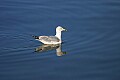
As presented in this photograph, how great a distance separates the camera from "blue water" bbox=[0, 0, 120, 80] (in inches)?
690

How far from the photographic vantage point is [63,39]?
20984 mm

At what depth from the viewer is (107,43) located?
66.4 ft

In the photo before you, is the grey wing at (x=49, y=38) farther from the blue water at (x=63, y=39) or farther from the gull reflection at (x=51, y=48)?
the blue water at (x=63, y=39)

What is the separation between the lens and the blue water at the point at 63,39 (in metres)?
17.5

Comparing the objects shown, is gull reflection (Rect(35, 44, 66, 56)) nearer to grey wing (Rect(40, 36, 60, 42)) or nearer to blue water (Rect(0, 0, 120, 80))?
blue water (Rect(0, 0, 120, 80))

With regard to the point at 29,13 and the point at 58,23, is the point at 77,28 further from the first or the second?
the point at 29,13

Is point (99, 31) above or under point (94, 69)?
above

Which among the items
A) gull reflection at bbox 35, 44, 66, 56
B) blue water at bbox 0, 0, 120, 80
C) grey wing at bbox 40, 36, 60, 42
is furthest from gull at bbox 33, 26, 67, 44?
blue water at bbox 0, 0, 120, 80

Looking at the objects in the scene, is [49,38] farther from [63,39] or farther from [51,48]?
[63,39]

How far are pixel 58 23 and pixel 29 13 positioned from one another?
6.57 ft

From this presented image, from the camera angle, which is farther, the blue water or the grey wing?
the grey wing

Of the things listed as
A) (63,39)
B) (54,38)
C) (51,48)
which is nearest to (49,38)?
(54,38)

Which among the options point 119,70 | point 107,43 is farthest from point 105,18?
point 119,70

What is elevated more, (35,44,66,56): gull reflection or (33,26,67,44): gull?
(33,26,67,44): gull
